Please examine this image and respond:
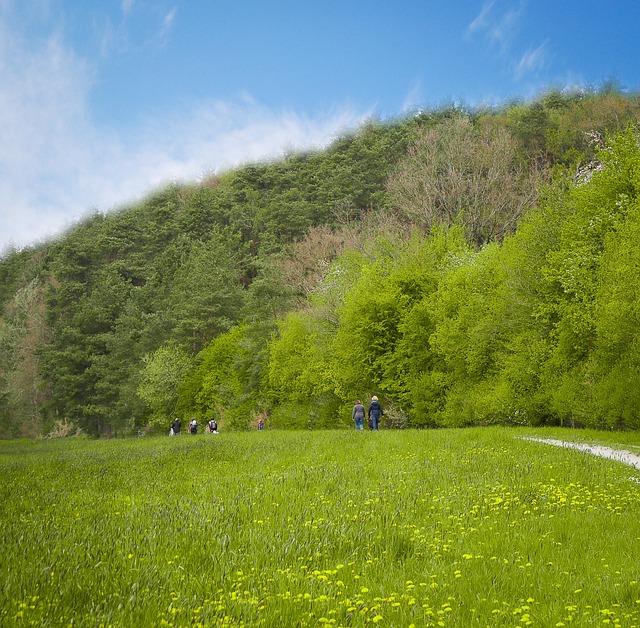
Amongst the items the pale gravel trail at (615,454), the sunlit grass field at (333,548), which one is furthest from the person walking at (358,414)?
the sunlit grass field at (333,548)

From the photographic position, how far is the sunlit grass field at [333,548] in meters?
4.92

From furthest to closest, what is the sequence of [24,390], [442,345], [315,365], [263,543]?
[24,390], [315,365], [442,345], [263,543]

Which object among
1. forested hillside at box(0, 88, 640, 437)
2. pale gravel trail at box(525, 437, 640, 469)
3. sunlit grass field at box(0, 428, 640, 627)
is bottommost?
pale gravel trail at box(525, 437, 640, 469)

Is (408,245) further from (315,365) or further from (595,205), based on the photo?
(595,205)

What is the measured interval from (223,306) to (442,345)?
1799 inches

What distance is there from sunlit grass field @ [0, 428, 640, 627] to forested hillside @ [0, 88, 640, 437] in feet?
49.1

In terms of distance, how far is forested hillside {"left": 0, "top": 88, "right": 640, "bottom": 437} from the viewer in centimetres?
2706

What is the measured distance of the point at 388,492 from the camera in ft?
33.4

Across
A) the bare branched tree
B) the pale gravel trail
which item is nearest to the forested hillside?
the bare branched tree

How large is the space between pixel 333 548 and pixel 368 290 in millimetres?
35252

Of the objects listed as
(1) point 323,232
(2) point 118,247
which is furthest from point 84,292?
(1) point 323,232

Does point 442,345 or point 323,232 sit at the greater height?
point 323,232

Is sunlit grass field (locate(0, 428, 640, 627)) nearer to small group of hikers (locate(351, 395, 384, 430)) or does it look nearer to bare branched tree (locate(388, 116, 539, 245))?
small group of hikers (locate(351, 395, 384, 430))

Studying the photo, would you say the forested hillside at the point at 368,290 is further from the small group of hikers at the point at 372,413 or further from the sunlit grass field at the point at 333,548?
the sunlit grass field at the point at 333,548
